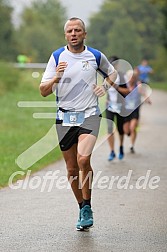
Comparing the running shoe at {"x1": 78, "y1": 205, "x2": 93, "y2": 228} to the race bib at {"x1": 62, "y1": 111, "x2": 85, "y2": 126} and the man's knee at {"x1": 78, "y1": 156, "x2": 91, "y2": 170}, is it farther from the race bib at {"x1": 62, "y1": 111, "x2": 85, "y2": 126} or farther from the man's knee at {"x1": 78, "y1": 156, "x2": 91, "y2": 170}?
the race bib at {"x1": 62, "y1": 111, "x2": 85, "y2": 126}

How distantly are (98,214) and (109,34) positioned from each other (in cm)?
8085

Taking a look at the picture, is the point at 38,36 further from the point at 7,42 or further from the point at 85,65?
the point at 85,65

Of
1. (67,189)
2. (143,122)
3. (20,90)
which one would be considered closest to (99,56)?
(67,189)

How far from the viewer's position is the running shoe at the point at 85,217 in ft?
29.0

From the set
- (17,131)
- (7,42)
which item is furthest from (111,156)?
(7,42)

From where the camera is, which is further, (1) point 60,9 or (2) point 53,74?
(1) point 60,9

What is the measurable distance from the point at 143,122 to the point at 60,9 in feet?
374

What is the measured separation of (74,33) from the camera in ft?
28.5

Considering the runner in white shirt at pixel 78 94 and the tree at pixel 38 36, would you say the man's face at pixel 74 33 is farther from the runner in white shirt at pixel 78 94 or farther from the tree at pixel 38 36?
the tree at pixel 38 36

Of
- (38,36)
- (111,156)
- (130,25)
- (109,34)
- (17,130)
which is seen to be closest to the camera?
(111,156)

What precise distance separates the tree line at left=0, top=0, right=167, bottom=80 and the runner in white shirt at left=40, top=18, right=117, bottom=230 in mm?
61130

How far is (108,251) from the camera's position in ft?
25.7

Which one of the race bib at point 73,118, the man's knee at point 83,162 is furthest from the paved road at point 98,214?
the race bib at point 73,118

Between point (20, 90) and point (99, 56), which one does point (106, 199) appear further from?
point (20, 90)
